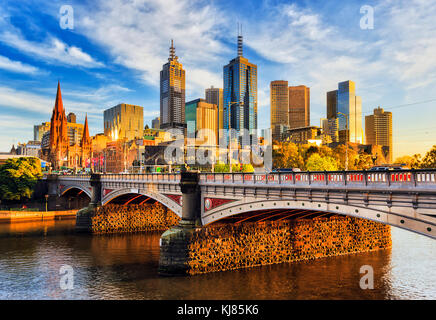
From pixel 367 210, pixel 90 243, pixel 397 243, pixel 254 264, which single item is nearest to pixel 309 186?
pixel 367 210

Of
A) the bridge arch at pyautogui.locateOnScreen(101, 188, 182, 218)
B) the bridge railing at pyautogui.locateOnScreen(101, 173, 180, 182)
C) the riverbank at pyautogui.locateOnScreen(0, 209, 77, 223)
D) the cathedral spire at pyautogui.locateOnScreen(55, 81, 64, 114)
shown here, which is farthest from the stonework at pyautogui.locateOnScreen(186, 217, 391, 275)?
the cathedral spire at pyautogui.locateOnScreen(55, 81, 64, 114)

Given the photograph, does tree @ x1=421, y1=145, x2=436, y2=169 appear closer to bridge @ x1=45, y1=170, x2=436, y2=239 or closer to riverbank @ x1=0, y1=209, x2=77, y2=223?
bridge @ x1=45, y1=170, x2=436, y2=239

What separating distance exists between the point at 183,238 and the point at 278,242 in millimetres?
9824

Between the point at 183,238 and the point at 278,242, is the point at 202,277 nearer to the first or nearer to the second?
the point at 183,238

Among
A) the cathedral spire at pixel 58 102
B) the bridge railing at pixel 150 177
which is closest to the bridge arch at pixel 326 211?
the bridge railing at pixel 150 177

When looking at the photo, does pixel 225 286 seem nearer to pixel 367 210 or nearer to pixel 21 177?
pixel 367 210

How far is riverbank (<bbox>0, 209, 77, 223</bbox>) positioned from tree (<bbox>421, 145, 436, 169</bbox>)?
2781 inches

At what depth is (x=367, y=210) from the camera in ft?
67.9

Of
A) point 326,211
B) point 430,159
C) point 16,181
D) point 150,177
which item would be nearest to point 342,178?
point 326,211

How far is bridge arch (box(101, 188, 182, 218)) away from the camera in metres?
40.2

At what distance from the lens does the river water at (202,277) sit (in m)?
28.5

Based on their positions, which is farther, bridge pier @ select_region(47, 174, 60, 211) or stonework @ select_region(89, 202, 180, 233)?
bridge pier @ select_region(47, 174, 60, 211)

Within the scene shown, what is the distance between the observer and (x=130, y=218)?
61.1m
